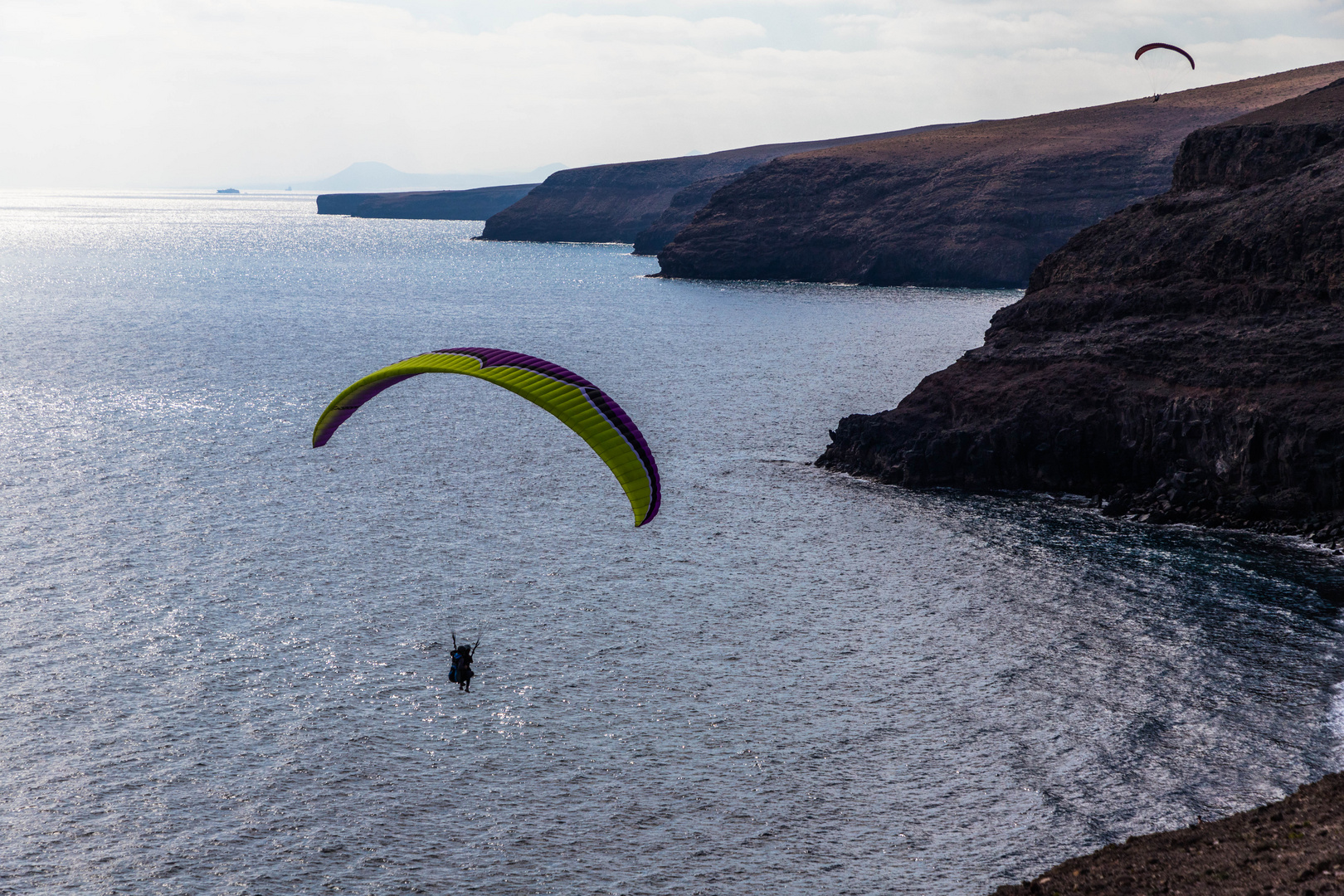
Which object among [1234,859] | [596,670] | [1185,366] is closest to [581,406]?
[596,670]

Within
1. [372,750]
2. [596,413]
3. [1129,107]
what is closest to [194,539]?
[372,750]

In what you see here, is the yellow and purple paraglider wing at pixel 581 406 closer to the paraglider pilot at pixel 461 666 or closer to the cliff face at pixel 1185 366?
the paraglider pilot at pixel 461 666

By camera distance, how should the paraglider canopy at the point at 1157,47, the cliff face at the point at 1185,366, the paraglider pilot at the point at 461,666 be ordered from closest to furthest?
the paraglider pilot at the point at 461,666 → the cliff face at the point at 1185,366 → the paraglider canopy at the point at 1157,47

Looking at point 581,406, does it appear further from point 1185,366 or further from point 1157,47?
point 1157,47

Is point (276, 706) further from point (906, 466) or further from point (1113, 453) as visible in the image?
point (1113, 453)

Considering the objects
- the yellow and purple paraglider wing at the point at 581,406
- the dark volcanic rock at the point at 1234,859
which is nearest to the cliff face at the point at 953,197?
the yellow and purple paraglider wing at the point at 581,406

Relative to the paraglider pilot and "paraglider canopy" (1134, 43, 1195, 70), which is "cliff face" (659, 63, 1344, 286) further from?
the paraglider pilot
